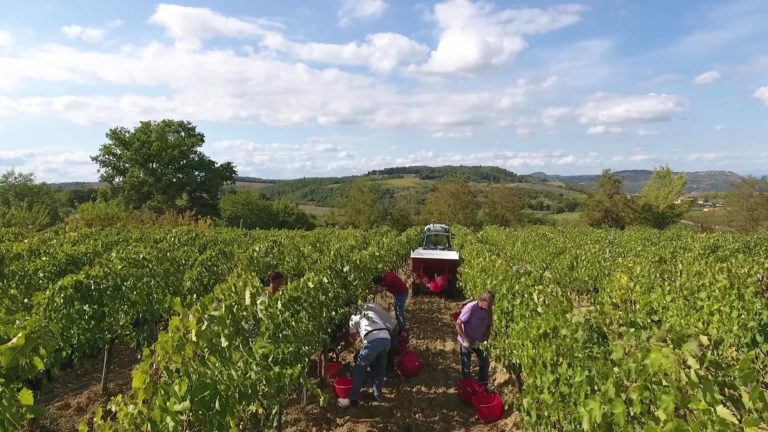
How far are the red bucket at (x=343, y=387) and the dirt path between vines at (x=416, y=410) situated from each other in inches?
5.6

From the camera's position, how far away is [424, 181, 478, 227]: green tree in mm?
49219

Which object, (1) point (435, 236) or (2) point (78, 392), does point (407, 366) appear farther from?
(1) point (435, 236)

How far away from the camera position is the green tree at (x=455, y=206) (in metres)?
49.2

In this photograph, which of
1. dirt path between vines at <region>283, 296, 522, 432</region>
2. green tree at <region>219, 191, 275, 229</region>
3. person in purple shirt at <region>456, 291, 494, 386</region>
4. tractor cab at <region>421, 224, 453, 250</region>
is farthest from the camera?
green tree at <region>219, 191, 275, 229</region>

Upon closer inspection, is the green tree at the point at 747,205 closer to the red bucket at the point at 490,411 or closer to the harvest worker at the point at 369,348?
the red bucket at the point at 490,411

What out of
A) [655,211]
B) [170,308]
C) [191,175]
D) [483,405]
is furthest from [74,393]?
[655,211]

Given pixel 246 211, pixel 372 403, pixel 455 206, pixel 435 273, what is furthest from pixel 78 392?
pixel 455 206

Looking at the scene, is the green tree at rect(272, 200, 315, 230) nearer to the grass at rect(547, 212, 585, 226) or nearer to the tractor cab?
the grass at rect(547, 212, 585, 226)

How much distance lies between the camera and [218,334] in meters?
3.61

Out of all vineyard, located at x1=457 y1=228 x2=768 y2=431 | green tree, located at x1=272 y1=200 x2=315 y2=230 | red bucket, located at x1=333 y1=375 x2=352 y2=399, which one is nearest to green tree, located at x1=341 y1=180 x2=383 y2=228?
green tree, located at x1=272 y1=200 x2=315 y2=230

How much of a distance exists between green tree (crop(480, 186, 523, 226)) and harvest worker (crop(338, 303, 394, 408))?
44.8 metres

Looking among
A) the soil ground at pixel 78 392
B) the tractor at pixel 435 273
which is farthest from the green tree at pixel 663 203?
the soil ground at pixel 78 392

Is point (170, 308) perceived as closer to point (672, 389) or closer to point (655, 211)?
point (672, 389)

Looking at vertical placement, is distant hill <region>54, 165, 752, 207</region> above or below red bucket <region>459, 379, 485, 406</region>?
above
